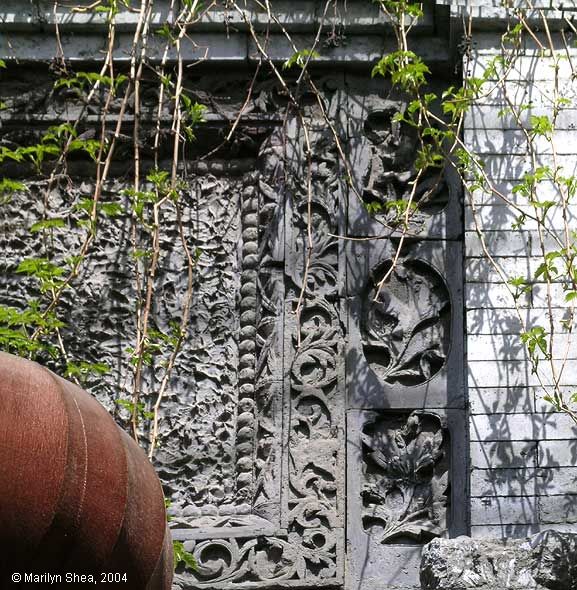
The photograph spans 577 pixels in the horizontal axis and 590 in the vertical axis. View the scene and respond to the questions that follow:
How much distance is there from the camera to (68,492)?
3.27m

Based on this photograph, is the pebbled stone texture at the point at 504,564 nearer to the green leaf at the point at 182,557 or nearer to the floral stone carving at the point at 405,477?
the floral stone carving at the point at 405,477

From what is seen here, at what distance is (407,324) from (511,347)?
17.7 inches

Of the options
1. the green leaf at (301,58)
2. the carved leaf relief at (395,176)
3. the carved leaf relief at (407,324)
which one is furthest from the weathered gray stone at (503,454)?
the green leaf at (301,58)

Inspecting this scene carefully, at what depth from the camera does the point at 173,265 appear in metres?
5.65

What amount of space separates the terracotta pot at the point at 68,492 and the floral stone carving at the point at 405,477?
5.62ft

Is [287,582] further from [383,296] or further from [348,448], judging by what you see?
[383,296]

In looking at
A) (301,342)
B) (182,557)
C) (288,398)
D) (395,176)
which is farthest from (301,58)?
(182,557)

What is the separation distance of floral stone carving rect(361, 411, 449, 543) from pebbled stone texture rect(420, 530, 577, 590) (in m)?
0.63

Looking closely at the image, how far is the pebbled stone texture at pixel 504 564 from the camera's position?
172 inches

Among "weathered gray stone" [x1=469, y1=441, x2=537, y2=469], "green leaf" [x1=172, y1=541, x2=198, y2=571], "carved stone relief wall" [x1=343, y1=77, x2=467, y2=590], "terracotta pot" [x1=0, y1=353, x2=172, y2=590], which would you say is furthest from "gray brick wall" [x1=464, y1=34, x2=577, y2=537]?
"terracotta pot" [x1=0, y1=353, x2=172, y2=590]

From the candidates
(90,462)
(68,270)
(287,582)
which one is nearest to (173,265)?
(68,270)

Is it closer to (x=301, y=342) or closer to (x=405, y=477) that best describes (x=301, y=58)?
(x=301, y=342)

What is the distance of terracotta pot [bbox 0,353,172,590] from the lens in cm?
318

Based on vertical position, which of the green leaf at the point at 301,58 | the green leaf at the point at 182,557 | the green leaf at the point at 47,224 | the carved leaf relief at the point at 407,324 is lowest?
the green leaf at the point at 182,557
